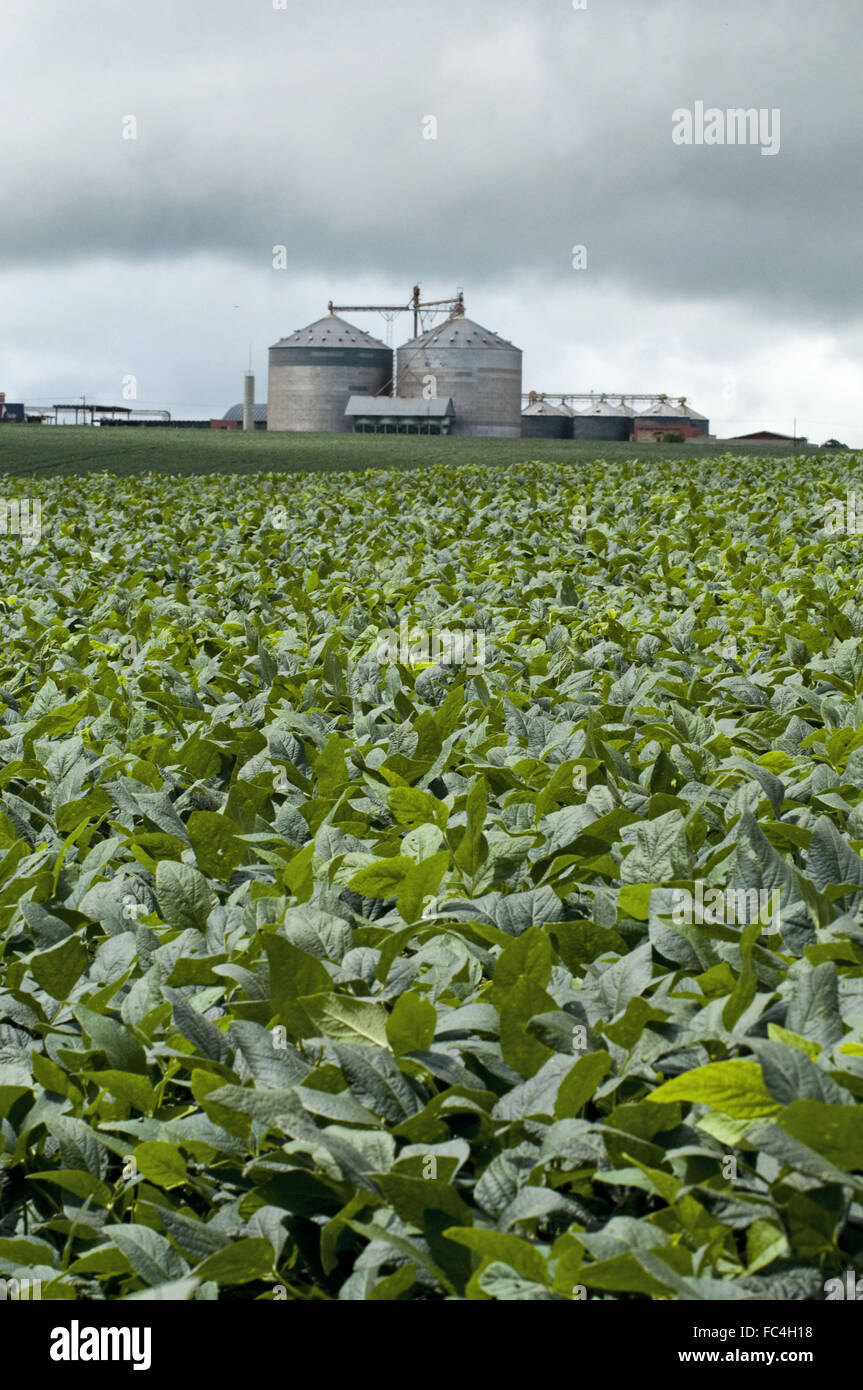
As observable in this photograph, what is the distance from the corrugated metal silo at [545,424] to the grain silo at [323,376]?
38.0ft

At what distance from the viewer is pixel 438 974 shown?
6.84 feet

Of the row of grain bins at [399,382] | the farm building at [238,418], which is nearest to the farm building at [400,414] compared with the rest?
the row of grain bins at [399,382]

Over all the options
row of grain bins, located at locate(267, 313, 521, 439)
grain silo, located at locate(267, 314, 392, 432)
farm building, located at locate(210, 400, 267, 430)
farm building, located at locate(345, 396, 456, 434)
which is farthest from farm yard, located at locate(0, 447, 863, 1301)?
farm building, located at locate(210, 400, 267, 430)

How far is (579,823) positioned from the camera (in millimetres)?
2641

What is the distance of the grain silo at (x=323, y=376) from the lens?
281ft

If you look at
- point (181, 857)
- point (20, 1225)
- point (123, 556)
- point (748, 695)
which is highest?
point (123, 556)

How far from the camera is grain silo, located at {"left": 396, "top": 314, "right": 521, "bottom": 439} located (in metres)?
82.9

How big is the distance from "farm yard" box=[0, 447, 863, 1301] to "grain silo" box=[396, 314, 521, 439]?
262 feet

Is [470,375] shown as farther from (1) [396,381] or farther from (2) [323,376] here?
(2) [323,376]

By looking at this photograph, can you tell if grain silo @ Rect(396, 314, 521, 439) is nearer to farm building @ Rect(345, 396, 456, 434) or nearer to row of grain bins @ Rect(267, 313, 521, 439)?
row of grain bins @ Rect(267, 313, 521, 439)

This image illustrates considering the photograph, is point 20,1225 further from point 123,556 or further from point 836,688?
point 123,556

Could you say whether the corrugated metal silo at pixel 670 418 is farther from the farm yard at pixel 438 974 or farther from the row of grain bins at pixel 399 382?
the farm yard at pixel 438 974
